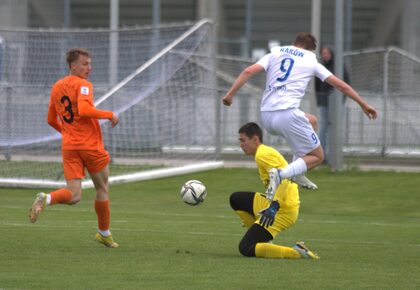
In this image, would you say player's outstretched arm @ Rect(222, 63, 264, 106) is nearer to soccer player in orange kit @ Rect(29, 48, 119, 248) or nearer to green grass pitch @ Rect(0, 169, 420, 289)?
soccer player in orange kit @ Rect(29, 48, 119, 248)

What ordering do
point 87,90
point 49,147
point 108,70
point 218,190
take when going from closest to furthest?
point 87,90, point 218,190, point 49,147, point 108,70

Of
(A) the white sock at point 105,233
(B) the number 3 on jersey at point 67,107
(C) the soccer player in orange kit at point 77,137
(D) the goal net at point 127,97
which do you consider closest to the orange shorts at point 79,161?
(C) the soccer player in orange kit at point 77,137

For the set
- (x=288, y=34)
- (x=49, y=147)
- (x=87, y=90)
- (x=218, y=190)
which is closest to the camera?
(x=87, y=90)

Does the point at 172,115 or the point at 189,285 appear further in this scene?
the point at 172,115

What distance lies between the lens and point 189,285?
849 cm

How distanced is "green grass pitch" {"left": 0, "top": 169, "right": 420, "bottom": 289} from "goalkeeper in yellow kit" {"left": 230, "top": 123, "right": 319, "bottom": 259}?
Answer: 7.9 inches

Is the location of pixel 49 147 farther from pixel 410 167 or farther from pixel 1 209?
pixel 410 167

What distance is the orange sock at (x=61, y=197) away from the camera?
10745 mm

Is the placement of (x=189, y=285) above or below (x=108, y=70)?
below

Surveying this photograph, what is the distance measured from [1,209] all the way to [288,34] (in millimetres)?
16548

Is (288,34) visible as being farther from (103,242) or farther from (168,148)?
(103,242)

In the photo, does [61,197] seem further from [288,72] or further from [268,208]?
[288,72]

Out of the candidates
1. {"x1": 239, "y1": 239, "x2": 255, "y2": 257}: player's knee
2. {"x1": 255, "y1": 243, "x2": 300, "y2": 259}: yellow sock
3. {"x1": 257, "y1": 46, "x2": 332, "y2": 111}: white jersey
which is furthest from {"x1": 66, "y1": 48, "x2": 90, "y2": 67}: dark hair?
{"x1": 255, "y1": 243, "x2": 300, "y2": 259}: yellow sock

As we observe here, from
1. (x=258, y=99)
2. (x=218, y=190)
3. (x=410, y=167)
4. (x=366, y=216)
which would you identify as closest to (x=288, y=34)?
(x=258, y=99)
